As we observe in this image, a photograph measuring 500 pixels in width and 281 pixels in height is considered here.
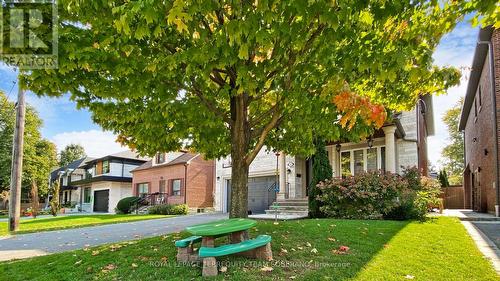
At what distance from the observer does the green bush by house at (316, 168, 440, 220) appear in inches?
438

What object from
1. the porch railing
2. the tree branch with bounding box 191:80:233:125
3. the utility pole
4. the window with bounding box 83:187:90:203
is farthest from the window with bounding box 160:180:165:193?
the tree branch with bounding box 191:80:233:125

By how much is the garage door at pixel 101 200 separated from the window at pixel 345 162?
2614 centimetres

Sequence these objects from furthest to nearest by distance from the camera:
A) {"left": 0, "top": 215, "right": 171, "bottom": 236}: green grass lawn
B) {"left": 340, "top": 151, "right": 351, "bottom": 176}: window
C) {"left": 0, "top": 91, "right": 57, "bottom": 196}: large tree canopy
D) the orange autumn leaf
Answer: {"left": 0, "top": 91, "right": 57, "bottom": 196}: large tree canopy, {"left": 340, "top": 151, "right": 351, "bottom": 176}: window, {"left": 0, "top": 215, "right": 171, "bottom": 236}: green grass lawn, the orange autumn leaf

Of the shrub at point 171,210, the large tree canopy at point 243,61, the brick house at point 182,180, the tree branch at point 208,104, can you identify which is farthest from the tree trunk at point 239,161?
the brick house at point 182,180

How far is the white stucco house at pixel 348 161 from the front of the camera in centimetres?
1432

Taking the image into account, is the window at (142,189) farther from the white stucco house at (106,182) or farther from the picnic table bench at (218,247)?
the picnic table bench at (218,247)

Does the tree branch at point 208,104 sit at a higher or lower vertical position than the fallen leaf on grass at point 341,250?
higher

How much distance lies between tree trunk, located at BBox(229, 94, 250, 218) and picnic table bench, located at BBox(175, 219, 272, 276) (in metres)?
0.66

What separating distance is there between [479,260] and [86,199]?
3967 centimetres

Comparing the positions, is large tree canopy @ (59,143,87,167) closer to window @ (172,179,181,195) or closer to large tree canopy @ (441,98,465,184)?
window @ (172,179,181,195)

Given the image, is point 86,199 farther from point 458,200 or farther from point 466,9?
point 466,9

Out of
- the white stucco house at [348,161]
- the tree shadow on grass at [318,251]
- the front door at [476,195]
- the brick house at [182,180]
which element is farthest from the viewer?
the brick house at [182,180]

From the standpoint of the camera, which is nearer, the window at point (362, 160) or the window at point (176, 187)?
the window at point (362, 160)

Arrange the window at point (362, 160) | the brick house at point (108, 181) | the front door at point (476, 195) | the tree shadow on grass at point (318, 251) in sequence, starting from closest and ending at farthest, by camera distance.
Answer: the tree shadow on grass at point (318, 251) → the window at point (362, 160) → the front door at point (476, 195) → the brick house at point (108, 181)
